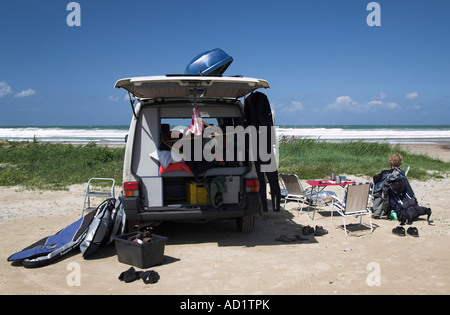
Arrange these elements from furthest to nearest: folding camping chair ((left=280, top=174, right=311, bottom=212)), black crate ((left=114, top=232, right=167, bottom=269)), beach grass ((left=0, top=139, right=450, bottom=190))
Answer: beach grass ((left=0, top=139, right=450, bottom=190))
folding camping chair ((left=280, top=174, right=311, bottom=212))
black crate ((left=114, top=232, right=167, bottom=269))

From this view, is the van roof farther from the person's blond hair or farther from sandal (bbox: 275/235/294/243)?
the person's blond hair

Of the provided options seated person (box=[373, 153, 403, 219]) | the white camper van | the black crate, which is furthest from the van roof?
seated person (box=[373, 153, 403, 219])

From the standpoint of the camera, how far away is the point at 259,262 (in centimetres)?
514

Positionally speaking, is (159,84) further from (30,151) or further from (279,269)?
(30,151)

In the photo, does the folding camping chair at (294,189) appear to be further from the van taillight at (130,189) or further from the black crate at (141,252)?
the black crate at (141,252)

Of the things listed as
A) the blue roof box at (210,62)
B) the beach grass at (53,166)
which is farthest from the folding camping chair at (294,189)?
the beach grass at (53,166)

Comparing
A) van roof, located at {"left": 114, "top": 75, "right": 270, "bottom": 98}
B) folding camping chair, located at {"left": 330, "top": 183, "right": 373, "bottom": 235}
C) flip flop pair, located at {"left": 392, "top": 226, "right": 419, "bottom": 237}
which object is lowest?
flip flop pair, located at {"left": 392, "top": 226, "right": 419, "bottom": 237}

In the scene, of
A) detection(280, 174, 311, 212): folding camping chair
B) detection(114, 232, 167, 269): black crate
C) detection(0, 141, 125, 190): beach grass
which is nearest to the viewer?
detection(114, 232, 167, 269): black crate

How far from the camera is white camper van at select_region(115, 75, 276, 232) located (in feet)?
18.4

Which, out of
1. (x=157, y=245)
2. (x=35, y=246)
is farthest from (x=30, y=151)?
(x=157, y=245)

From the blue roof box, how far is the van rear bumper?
217 centimetres

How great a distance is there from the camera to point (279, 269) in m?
4.83

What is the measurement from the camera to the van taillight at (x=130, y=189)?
18.2 feet

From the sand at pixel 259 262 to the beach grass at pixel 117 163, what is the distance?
13.3ft
